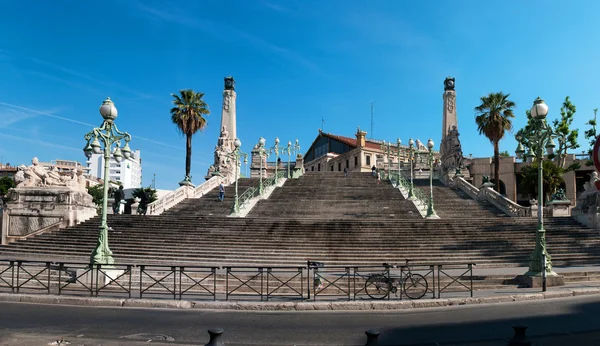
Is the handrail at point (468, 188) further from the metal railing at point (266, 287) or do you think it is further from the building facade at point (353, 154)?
the metal railing at point (266, 287)

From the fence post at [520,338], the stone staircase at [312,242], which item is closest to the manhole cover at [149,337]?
the fence post at [520,338]

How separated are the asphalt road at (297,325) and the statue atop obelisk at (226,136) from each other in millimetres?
33752

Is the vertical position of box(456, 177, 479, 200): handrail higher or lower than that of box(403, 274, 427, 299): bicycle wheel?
higher

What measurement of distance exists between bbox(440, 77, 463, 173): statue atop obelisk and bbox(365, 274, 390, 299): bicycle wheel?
32.8 meters

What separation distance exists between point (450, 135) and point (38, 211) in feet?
127

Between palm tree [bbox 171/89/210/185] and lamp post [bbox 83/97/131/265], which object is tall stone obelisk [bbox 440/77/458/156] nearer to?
palm tree [bbox 171/89/210/185]

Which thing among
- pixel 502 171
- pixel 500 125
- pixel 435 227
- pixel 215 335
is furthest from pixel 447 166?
pixel 215 335

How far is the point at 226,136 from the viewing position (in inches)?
1893

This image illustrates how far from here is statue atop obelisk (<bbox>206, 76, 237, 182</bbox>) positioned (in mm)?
45062

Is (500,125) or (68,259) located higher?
(500,125)

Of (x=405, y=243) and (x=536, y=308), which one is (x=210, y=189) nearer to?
(x=405, y=243)

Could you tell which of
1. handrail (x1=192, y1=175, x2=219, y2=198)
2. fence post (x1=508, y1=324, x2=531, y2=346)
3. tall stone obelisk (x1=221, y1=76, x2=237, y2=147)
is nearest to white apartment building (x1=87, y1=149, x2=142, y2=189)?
tall stone obelisk (x1=221, y1=76, x2=237, y2=147)

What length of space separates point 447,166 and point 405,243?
26923 mm

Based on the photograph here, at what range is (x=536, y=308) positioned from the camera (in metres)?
10.5
